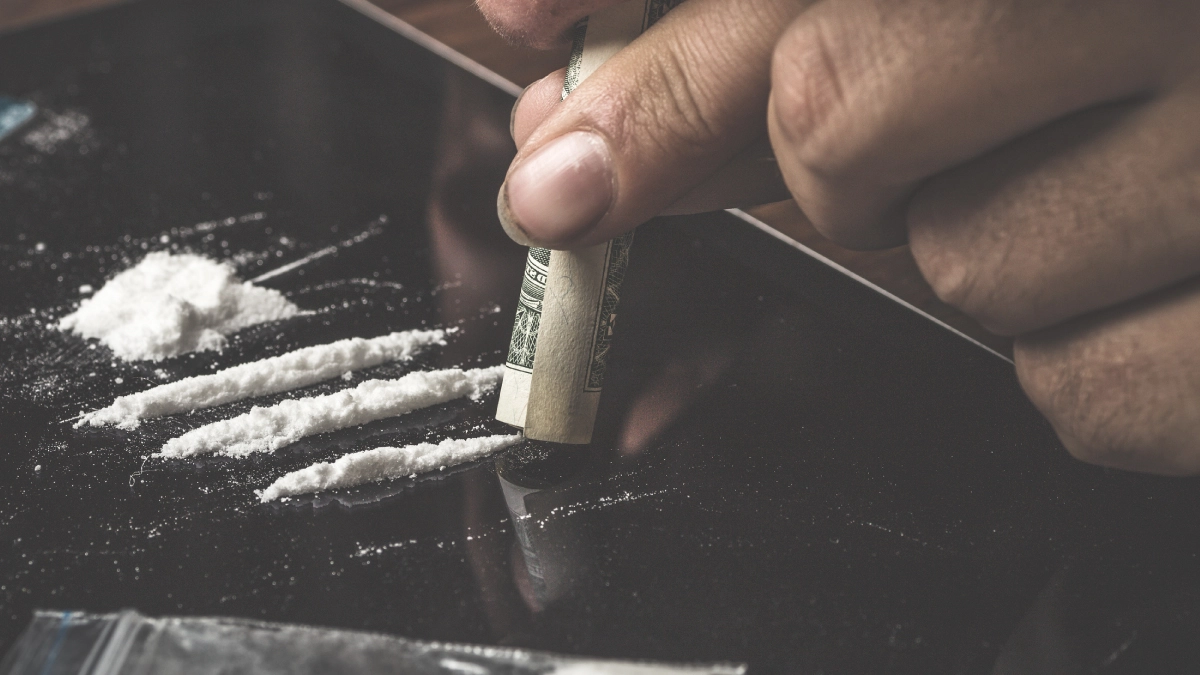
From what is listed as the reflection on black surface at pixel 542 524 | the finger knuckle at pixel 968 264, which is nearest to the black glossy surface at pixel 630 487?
the reflection on black surface at pixel 542 524

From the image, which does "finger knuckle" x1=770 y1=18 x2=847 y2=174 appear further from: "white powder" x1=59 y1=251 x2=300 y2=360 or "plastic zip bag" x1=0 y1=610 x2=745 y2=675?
"white powder" x1=59 y1=251 x2=300 y2=360

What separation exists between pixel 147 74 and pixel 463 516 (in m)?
0.87

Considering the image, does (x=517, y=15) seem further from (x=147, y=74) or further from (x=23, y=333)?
(x=147, y=74)

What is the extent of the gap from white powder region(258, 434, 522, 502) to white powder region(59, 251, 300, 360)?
202mm

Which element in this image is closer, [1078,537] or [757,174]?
[1078,537]

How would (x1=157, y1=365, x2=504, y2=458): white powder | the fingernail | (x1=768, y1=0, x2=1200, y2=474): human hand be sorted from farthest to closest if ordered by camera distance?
(x1=157, y1=365, x2=504, y2=458): white powder < the fingernail < (x1=768, y1=0, x2=1200, y2=474): human hand

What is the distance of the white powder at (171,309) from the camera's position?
2.61 ft

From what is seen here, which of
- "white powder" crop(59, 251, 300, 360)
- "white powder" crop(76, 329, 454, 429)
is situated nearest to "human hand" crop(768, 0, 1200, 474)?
"white powder" crop(76, 329, 454, 429)

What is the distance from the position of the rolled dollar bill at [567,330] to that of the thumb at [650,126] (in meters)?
0.05

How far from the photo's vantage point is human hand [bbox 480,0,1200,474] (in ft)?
1.57

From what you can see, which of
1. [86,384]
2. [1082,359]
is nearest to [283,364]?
[86,384]

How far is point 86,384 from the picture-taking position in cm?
76

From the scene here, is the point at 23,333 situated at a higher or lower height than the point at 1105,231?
lower

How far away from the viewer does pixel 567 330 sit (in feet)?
2.17
